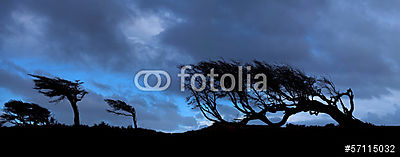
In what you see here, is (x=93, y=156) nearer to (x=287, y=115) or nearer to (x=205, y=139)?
(x=205, y=139)

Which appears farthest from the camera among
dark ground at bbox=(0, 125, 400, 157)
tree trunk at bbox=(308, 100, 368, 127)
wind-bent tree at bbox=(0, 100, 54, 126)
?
wind-bent tree at bbox=(0, 100, 54, 126)

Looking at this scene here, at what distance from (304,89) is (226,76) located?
6251 millimetres

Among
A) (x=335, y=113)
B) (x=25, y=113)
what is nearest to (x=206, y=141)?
(x=335, y=113)

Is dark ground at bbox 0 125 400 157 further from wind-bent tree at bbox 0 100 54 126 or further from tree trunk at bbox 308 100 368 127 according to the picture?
wind-bent tree at bbox 0 100 54 126

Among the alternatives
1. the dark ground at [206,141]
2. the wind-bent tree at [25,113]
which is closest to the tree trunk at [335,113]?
the dark ground at [206,141]

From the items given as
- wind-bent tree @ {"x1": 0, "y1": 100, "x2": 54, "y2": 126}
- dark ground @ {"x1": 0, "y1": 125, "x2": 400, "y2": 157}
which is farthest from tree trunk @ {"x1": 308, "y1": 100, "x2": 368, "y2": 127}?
wind-bent tree @ {"x1": 0, "y1": 100, "x2": 54, "y2": 126}

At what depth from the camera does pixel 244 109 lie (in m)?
25.5

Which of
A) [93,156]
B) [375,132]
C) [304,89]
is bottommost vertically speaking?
[93,156]

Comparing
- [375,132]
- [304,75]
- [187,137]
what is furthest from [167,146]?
[304,75]

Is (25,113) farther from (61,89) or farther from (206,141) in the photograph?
(206,141)

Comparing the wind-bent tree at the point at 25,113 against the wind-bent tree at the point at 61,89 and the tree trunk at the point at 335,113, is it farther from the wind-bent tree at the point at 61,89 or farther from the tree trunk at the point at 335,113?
the tree trunk at the point at 335,113

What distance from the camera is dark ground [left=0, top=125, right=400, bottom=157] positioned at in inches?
300

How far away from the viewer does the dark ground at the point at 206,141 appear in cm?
761

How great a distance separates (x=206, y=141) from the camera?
7.94 m
